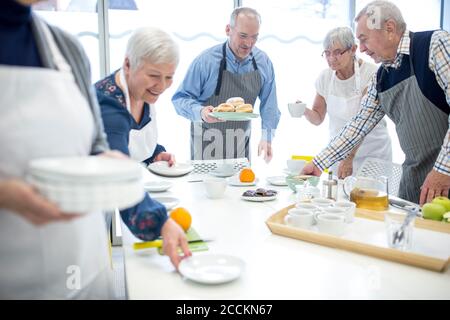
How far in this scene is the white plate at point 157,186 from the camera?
6.68ft

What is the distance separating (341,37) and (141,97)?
1550 millimetres

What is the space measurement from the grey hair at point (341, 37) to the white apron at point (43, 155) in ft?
6.70

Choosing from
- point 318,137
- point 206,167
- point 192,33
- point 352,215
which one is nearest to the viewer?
point 352,215

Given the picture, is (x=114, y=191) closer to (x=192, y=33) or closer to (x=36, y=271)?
(x=36, y=271)

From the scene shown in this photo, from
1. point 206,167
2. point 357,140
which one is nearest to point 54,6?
point 206,167

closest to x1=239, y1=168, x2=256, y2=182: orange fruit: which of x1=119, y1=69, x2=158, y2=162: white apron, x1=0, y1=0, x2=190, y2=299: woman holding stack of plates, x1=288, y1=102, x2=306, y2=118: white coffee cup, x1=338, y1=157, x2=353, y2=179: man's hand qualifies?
x1=119, y1=69, x2=158, y2=162: white apron

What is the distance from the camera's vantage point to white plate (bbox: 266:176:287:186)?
2.22 metres

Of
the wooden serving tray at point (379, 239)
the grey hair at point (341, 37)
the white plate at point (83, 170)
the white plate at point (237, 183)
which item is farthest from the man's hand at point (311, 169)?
the white plate at point (83, 170)

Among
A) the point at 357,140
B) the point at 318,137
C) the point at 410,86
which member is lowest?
the point at 318,137

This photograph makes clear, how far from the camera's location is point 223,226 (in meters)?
1.55

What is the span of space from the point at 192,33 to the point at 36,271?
3678mm

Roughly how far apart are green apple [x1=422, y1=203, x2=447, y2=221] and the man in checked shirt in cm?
32

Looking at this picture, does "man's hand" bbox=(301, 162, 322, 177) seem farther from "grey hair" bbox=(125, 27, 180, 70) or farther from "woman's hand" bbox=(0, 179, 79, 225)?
"woman's hand" bbox=(0, 179, 79, 225)

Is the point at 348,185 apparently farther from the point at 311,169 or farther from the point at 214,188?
the point at 214,188
